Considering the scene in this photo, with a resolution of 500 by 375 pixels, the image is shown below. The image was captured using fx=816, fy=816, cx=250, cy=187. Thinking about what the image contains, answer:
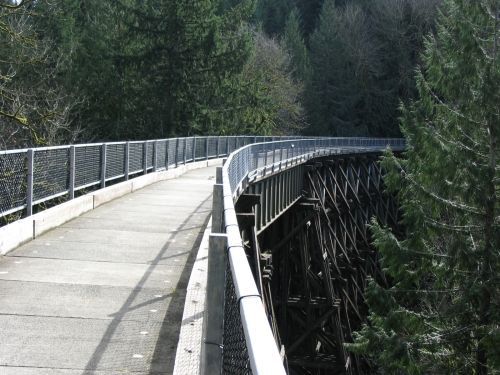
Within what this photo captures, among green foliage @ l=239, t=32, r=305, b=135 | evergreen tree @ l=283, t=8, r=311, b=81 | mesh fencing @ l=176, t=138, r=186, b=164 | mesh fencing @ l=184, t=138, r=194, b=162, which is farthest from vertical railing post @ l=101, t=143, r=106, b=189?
evergreen tree @ l=283, t=8, r=311, b=81

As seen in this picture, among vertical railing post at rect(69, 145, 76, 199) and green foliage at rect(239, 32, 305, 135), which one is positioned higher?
green foliage at rect(239, 32, 305, 135)

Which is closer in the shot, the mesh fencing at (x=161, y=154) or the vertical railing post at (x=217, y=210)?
the vertical railing post at (x=217, y=210)

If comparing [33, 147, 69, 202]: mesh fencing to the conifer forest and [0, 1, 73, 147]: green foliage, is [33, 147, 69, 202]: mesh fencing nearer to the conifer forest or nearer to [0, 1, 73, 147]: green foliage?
the conifer forest

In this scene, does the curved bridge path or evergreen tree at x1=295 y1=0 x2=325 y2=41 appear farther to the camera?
evergreen tree at x1=295 y1=0 x2=325 y2=41

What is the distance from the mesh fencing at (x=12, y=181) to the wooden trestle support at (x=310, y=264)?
4.00 m

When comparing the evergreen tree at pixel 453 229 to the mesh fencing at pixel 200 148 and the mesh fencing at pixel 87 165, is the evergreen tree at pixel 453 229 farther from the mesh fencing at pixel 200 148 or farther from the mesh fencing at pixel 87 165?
the mesh fencing at pixel 200 148

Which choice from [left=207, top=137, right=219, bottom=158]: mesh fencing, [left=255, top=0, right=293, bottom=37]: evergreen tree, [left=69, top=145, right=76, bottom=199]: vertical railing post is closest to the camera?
[left=69, top=145, right=76, bottom=199]: vertical railing post

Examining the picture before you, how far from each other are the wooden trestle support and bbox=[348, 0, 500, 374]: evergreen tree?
105 inches

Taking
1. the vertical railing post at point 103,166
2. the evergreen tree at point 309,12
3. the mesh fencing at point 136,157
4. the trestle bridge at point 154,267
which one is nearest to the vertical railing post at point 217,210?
the trestle bridge at point 154,267

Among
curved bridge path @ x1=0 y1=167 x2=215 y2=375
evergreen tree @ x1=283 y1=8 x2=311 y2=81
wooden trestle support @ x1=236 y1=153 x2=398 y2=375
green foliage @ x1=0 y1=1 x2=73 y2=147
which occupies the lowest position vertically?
wooden trestle support @ x1=236 y1=153 x2=398 y2=375

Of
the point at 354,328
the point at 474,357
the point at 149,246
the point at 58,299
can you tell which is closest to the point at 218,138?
the point at 354,328

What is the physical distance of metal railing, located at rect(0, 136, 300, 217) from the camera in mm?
10789

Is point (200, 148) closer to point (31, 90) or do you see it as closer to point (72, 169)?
point (31, 90)

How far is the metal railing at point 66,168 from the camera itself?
10789 millimetres
